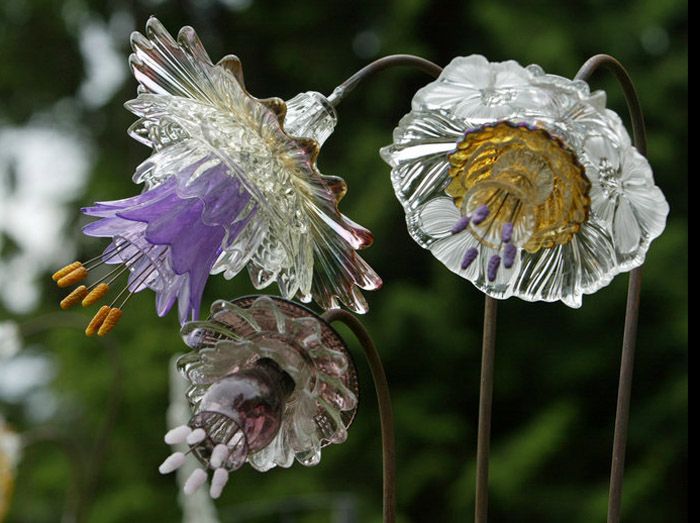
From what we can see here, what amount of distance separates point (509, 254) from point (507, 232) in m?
0.02

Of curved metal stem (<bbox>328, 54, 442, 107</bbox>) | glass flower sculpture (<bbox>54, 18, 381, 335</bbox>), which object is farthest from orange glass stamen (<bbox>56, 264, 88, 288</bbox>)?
curved metal stem (<bbox>328, 54, 442, 107</bbox>)

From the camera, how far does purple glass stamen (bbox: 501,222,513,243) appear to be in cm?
75

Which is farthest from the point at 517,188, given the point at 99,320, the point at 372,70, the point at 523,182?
the point at 99,320

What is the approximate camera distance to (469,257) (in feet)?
2.55

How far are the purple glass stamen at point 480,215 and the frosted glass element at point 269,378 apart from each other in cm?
13

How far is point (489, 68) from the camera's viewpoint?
732 millimetres

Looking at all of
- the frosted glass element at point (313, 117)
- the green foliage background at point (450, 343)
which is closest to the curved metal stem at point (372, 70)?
the frosted glass element at point (313, 117)

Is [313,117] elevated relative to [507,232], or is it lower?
elevated

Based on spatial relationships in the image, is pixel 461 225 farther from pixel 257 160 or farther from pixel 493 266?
pixel 257 160

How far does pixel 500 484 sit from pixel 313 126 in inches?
105

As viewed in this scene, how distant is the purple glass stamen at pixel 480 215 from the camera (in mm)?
747

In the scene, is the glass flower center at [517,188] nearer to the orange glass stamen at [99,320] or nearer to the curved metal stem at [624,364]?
the curved metal stem at [624,364]

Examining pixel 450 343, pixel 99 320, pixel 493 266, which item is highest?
pixel 99 320

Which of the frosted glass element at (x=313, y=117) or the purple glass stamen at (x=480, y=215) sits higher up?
the frosted glass element at (x=313, y=117)
